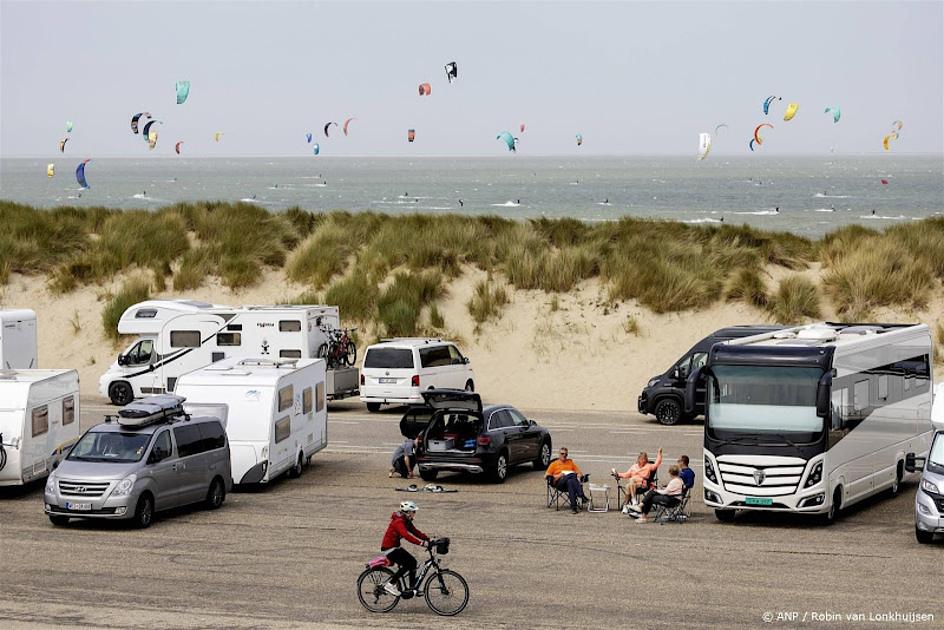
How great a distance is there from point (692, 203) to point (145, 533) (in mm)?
139687

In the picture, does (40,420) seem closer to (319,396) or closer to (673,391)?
(319,396)

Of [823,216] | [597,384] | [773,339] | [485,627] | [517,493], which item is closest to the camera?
[485,627]

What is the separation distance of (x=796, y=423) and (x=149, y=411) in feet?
35.6

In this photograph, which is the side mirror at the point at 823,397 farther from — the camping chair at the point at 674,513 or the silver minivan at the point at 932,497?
the camping chair at the point at 674,513

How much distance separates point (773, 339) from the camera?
992 inches

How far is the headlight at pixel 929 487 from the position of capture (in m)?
20.9

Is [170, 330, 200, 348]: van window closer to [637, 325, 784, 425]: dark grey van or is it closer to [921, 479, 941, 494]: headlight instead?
[637, 325, 784, 425]: dark grey van

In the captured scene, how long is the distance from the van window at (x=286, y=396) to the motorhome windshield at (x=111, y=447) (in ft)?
13.3

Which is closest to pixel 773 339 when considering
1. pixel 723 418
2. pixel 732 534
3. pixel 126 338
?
pixel 723 418

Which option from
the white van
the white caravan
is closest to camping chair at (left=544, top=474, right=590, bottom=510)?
the white van

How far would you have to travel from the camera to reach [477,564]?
66.0 ft

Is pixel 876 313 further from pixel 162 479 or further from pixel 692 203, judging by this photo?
pixel 692 203

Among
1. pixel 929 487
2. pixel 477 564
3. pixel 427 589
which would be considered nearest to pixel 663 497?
pixel 929 487

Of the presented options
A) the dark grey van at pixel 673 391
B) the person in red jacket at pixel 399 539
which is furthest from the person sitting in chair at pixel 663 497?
the dark grey van at pixel 673 391
